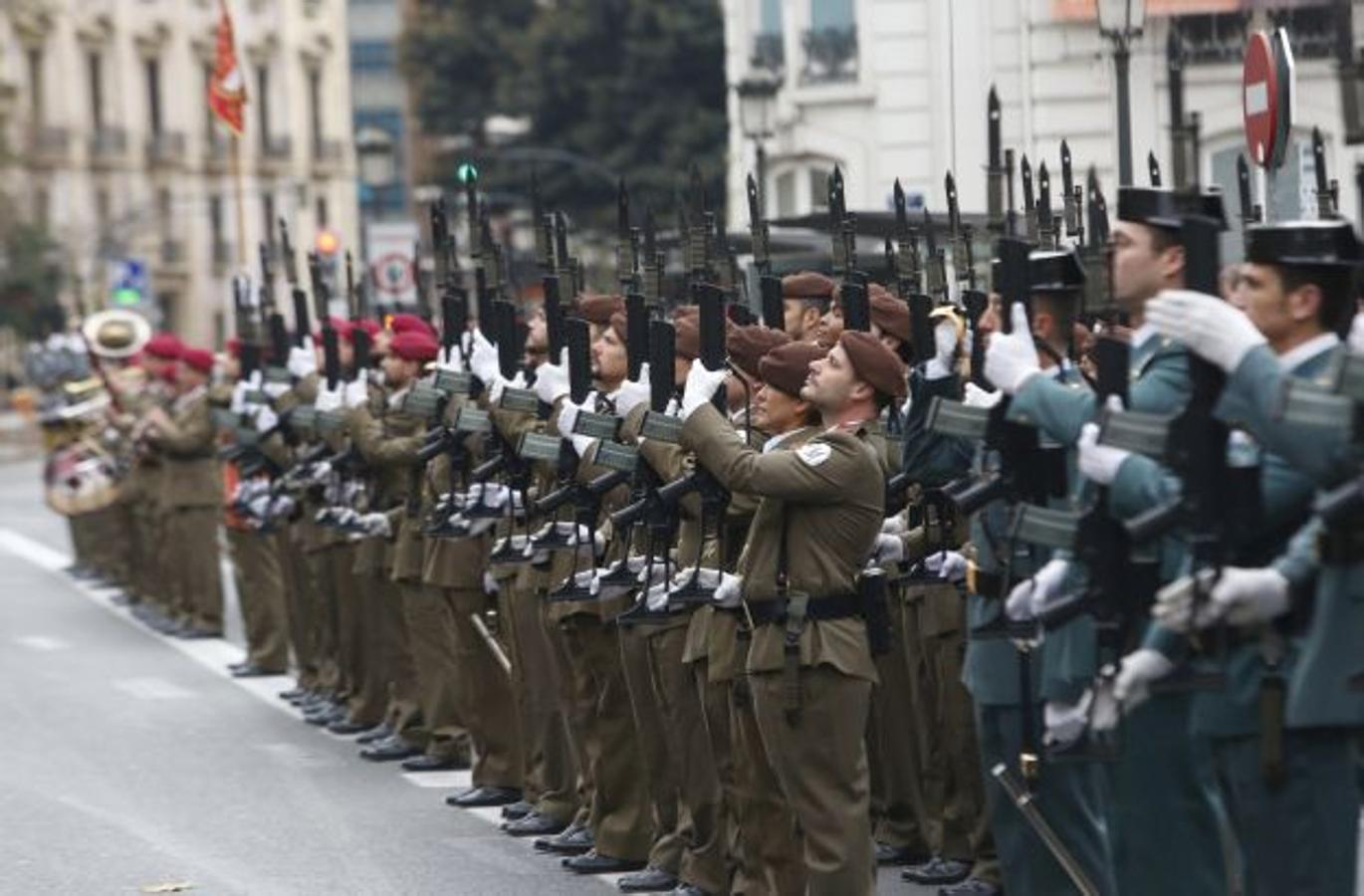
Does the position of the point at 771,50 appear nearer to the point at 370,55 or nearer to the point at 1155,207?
the point at 1155,207

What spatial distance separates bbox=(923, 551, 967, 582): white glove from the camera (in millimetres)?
12150

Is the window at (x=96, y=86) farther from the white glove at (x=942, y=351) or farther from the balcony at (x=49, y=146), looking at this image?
the white glove at (x=942, y=351)

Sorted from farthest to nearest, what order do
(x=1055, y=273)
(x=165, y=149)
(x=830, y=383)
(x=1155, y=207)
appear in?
1. (x=165, y=149)
2. (x=830, y=383)
3. (x=1055, y=273)
4. (x=1155, y=207)

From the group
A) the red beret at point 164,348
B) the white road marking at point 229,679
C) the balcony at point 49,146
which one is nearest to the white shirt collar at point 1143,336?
the white road marking at point 229,679

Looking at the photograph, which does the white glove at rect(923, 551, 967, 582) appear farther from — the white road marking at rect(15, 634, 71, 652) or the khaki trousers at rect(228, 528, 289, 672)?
the white road marking at rect(15, 634, 71, 652)

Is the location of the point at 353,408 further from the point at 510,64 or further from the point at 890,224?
the point at 510,64

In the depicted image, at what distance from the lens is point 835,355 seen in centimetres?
1100

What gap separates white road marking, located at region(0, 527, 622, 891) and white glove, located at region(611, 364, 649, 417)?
168 centimetres

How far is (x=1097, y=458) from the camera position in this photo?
28.6ft

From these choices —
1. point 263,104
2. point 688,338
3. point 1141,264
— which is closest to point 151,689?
point 688,338

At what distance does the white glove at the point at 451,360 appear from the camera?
15.4m

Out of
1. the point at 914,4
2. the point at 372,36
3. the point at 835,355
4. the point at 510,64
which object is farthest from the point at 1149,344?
the point at 372,36

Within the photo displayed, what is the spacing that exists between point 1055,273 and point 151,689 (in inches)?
468

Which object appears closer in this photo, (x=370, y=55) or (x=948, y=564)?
(x=948, y=564)
